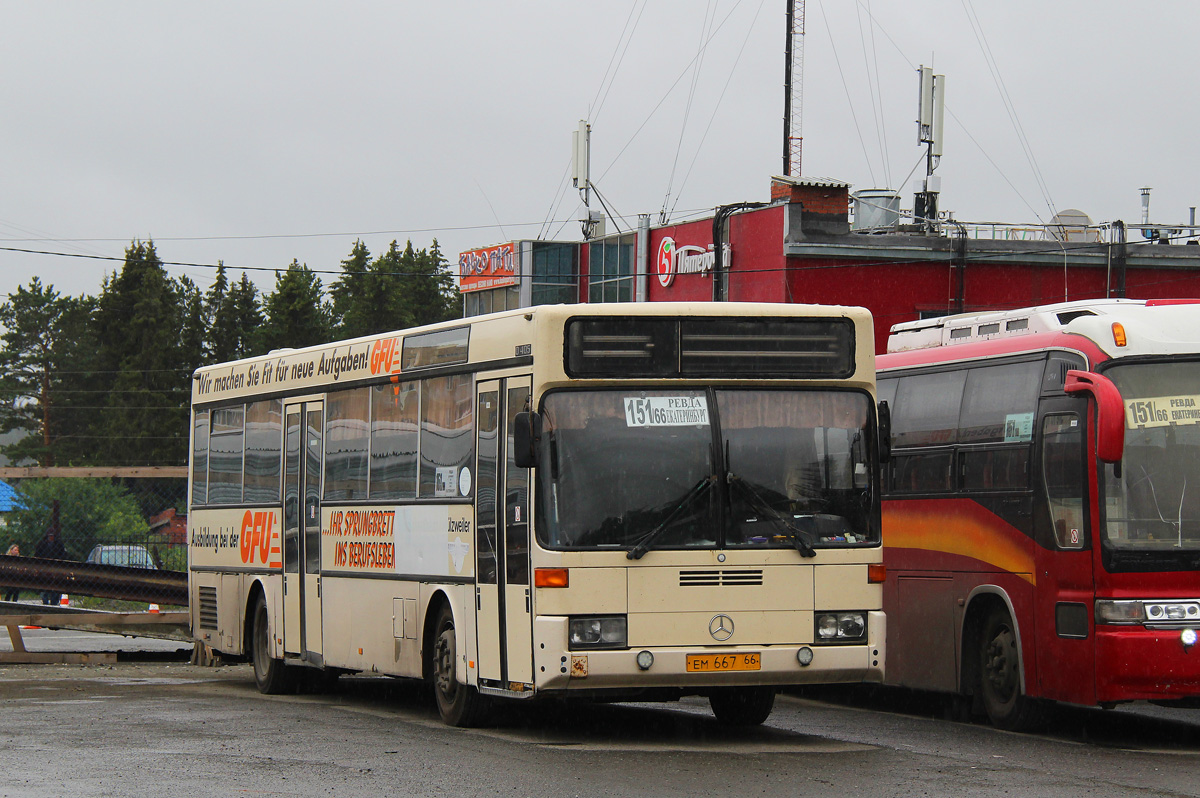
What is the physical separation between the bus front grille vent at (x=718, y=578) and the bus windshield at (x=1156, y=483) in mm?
2642

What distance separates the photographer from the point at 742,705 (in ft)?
43.3

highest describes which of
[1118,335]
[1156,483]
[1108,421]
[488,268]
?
[488,268]

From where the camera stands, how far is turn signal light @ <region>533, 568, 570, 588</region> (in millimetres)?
11523

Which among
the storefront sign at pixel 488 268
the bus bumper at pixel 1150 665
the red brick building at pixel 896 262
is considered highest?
the storefront sign at pixel 488 268

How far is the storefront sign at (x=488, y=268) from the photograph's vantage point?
58.0m

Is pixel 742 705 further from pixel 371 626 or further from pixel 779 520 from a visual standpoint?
pixel 371 626

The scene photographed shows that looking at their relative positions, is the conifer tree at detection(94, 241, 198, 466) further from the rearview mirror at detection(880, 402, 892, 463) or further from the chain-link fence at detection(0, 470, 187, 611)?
the rearview mirror at detection(880, 402, 892, 463)

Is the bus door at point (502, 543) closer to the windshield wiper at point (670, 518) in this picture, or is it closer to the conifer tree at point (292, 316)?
the windshield wiper at point (670, 518)

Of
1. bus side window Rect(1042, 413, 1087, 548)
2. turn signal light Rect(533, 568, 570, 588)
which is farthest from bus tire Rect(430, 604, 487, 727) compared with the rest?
bus side window Rect(1042, 413, 1087, 548)

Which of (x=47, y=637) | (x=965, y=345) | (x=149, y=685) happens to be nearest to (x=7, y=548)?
(x=47, y=637)

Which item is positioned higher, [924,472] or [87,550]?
[924,472]

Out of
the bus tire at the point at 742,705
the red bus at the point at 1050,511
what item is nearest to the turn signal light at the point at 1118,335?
the red bus at the point at 1050,511

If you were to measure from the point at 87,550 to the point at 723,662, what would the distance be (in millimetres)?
29021

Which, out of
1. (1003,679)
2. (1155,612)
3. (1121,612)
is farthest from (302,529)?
(1155,612)
